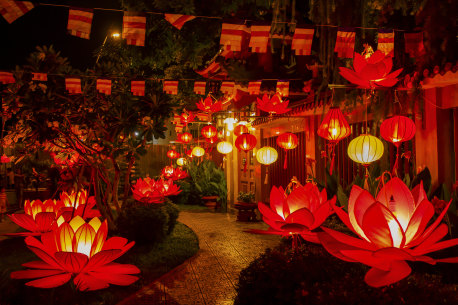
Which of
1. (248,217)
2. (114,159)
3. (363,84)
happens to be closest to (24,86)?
(114,159)

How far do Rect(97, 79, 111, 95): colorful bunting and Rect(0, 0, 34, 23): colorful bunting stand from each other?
8.23 ft

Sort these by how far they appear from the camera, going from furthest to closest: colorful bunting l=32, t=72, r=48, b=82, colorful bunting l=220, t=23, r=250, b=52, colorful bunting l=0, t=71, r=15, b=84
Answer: colorful bunting l=0, t=71, r=15, b=84 → colorful bunting l=32, t=72, r=48, b=82 → colorful bunting l=220, t=23, r=250, b=52

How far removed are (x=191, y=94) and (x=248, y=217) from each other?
18.4 feet

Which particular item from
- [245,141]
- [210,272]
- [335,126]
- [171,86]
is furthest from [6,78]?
[335,126]

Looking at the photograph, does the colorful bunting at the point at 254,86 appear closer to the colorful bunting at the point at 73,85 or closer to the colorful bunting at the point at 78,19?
the colorful bunting at the point at 73,85

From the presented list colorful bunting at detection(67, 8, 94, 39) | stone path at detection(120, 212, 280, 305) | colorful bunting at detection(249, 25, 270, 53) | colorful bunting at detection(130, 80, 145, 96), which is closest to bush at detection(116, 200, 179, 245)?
stone path at detection(120, 212, 280, 305)

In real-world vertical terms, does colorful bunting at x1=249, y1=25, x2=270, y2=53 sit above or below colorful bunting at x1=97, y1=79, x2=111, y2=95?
above

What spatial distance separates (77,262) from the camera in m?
2.18

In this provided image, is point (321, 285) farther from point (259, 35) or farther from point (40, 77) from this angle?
point (40, 77)

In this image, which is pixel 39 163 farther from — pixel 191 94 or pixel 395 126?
pixel 395 126

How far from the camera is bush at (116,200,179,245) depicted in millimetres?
7805

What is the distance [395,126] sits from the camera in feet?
17.7

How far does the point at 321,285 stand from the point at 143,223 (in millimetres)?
5692

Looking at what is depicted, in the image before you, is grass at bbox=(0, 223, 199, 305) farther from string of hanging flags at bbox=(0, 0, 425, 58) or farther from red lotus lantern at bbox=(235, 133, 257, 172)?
string of hanging flags at bbox=(0, 0, 425, 58)
